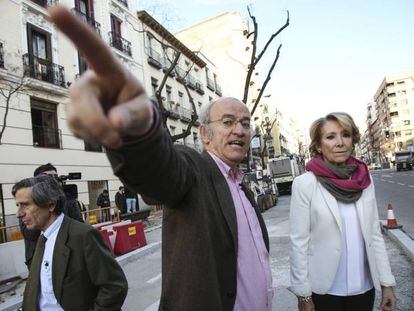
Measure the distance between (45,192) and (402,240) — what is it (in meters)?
6.47

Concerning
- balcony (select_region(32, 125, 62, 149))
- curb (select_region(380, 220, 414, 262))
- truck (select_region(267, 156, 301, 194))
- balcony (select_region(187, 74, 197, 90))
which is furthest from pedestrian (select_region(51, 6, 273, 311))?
balcony (select_region(187, 74, 197, 90))

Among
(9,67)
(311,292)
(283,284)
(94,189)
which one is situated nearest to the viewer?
(311,292)

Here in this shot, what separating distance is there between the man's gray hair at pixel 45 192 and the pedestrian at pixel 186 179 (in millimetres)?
1126

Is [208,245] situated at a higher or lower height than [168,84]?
lower

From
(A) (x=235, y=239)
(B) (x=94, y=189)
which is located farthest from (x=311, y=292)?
(B) (x=94, y=189)

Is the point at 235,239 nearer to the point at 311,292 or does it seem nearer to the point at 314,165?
the point at 311,292

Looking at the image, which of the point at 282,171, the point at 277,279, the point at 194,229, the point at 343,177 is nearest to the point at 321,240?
the point at 343,177

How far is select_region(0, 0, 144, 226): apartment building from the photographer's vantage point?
1324cm

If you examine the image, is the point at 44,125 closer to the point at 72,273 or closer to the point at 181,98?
the point at 72,273

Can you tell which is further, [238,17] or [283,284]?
[238,17]

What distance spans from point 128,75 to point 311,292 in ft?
6.97

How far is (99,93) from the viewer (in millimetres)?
827

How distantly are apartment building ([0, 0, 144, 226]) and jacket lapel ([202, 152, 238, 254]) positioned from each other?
1057cm

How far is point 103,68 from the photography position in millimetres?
827
